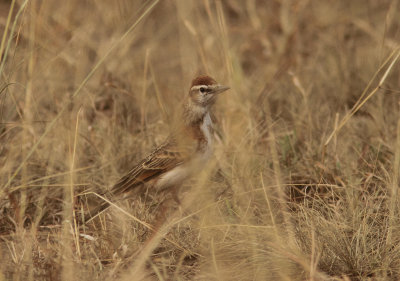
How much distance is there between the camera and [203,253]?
402cm

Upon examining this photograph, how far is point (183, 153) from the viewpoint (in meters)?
4.65

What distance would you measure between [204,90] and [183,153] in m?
0.60

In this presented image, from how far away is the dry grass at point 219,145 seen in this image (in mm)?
3824

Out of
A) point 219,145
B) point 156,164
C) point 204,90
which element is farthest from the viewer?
point 219,145

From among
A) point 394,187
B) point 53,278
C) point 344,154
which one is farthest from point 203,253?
point 344,154

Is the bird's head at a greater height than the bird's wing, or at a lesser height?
greater

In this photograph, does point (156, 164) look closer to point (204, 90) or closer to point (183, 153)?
point (183, 153)

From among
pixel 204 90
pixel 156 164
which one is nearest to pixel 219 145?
pixel 204 90

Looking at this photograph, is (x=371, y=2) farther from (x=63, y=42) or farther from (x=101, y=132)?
(x=101, y=132)

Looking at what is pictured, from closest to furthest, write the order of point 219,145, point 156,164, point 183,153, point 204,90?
point 183,153
point 156,164
point 204,90
point 219,145

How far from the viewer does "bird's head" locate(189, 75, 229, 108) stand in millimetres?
4918

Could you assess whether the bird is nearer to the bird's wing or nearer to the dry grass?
the bird's wing

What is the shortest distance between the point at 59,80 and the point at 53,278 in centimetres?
358

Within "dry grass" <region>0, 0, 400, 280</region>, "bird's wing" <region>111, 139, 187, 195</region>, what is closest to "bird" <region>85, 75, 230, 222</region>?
"bird's wing" <region>111, 139, 187, 195</region>
